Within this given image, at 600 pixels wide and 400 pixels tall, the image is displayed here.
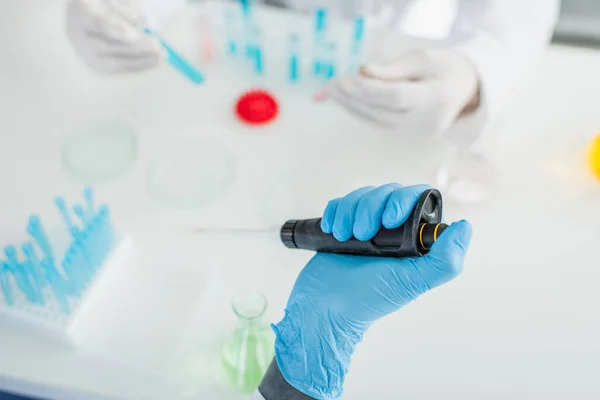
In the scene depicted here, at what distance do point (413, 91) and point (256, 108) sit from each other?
35cm

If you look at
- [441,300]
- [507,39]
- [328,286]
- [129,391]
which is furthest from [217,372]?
[507,39]

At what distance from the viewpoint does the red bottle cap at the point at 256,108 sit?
47.9 inches

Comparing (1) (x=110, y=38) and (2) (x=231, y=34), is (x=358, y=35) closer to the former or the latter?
(2) (x=231, y=34)

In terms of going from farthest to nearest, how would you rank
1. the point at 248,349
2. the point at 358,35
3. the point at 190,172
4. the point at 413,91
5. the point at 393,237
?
the point at 358,35 < the point at 190,172 < the point at 413,91 < the point at 248,349 < the point at 393,237

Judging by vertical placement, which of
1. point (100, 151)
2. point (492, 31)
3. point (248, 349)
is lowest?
point (248, 349)

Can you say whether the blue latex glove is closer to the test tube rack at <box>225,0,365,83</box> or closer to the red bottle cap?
the red bottle cap

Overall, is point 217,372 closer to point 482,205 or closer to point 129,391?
point 129,391

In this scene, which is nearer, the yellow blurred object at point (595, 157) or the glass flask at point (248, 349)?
the glass flask at point (248, 349)

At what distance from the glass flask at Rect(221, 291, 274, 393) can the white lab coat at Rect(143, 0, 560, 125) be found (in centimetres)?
58

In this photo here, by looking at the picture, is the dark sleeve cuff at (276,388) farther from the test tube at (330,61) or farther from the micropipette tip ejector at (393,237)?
A: the test tube at (330,61)

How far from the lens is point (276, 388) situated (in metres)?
0.77

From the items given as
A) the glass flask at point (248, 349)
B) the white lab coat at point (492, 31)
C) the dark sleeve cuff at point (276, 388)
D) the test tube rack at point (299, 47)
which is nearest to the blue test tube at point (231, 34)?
the test tube rack at point (299, 47)

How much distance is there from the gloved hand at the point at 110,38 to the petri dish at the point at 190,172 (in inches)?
7.1

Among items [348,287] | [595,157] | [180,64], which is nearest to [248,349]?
[348,287]
